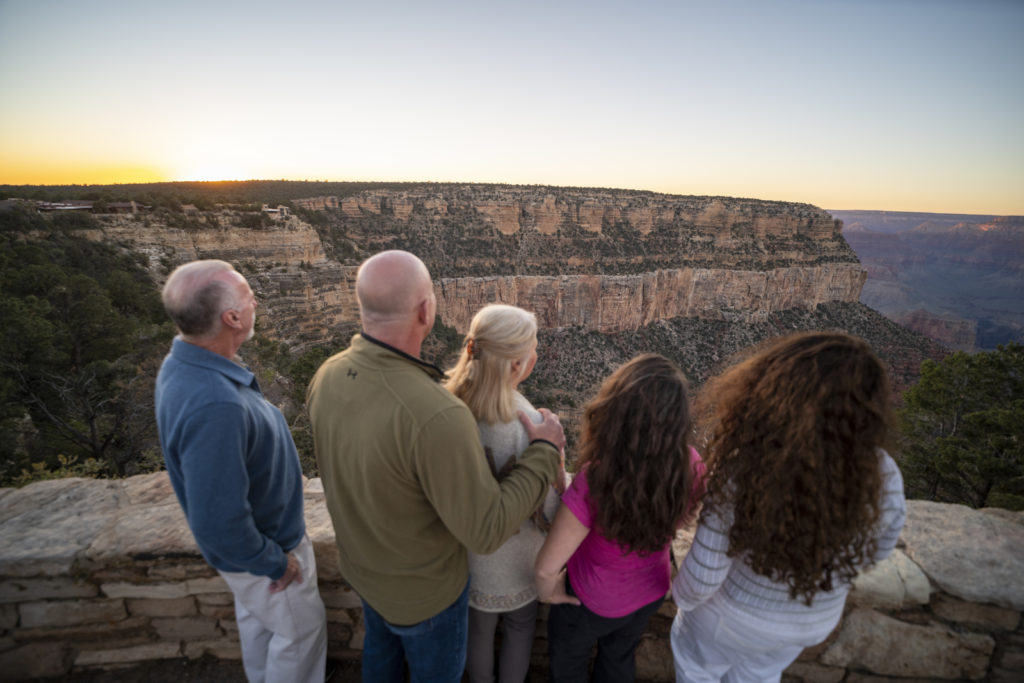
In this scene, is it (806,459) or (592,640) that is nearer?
(806,459)

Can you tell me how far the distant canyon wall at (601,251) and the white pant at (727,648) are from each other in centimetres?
2112

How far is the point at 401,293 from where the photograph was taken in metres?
1.41

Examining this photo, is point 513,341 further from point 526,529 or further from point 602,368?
point 602,368

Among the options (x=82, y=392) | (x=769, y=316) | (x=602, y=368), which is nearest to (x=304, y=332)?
(x=82, y=392)

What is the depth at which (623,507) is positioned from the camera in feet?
4.52

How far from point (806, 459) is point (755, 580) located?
541 millimetres

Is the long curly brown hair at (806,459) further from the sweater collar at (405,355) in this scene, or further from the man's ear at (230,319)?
the man's ear at (230,319)

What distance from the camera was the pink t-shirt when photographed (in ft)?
5.27


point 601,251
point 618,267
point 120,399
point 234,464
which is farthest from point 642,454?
point 601,251

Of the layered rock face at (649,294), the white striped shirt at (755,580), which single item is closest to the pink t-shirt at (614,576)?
the white striped shirt at (755,580)

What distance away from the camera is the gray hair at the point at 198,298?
58.6 inches

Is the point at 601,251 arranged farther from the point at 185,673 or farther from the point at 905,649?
the point at 185,673

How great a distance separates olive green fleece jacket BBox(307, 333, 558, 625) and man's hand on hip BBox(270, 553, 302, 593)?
13.3 inches

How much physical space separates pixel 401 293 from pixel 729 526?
4.32 ft
